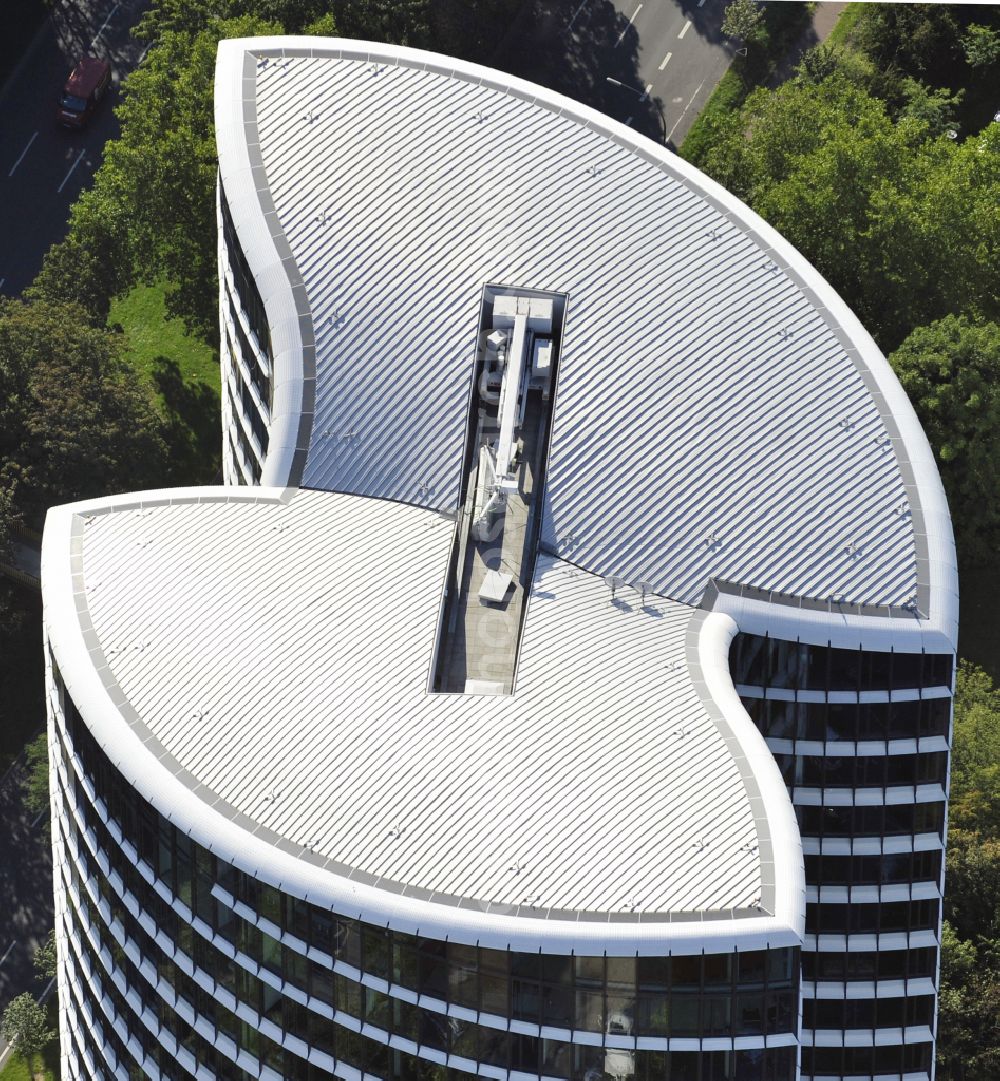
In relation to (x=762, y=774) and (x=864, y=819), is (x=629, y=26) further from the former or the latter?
(x=762, y=774)

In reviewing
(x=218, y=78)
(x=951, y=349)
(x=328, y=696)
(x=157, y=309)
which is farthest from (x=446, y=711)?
(x=157, y=309)

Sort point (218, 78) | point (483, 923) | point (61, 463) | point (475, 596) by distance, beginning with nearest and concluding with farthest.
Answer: point (483, 923) → point (475, 596) → point (218, 78) → point (61, 463)

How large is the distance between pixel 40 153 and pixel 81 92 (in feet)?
21.2

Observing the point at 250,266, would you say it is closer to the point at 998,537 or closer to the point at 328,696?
the point at 328,696

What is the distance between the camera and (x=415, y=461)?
13100 cm

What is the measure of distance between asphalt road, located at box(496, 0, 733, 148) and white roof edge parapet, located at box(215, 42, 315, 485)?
57705 millimetres

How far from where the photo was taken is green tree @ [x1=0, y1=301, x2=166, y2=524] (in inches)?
6791

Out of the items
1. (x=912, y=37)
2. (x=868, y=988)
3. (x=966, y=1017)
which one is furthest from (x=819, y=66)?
(x=868, y=988)

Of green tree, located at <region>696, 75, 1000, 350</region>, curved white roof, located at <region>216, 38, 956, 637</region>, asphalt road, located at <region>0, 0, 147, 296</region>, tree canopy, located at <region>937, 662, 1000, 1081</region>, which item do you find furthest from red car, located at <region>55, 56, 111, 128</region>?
tree canopy, located at <region>937, 662, 1000, 1081</region>

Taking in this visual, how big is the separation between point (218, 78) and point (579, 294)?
29.3 meters

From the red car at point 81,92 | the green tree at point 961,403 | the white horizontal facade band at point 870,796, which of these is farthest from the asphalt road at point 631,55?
the white horizontal facade band at point 870,796

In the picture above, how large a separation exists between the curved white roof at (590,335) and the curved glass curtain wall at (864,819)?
438 centimetres

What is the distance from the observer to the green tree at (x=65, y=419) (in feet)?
566

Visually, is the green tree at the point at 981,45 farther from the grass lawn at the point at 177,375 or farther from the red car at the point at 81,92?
the red car at the point at 81,92
